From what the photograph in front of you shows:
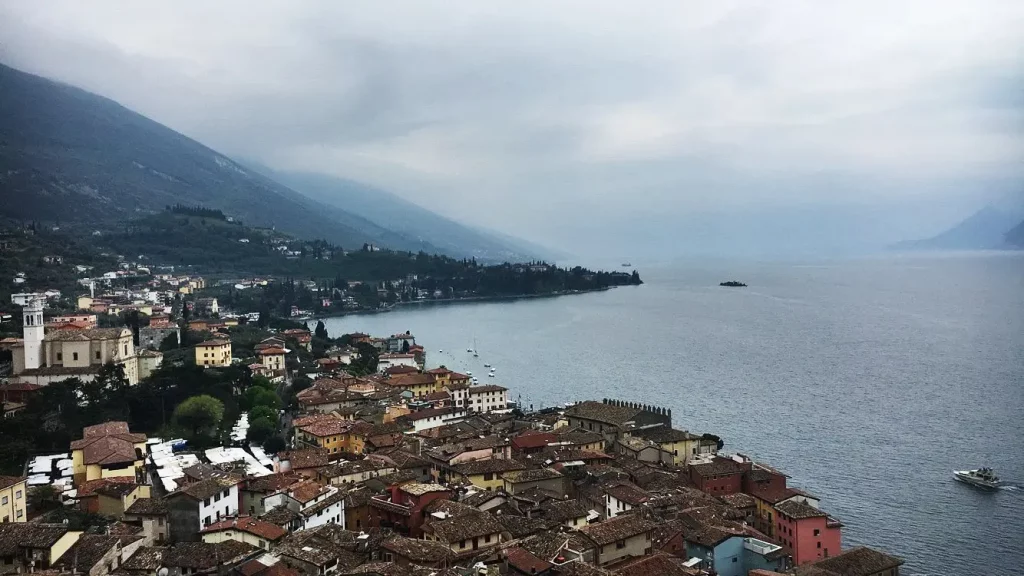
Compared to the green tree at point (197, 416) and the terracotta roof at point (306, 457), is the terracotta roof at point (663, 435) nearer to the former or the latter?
the terracotta roof at point (306, 457)

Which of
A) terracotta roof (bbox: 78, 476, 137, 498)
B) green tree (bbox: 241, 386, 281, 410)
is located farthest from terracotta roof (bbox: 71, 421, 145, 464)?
green tree (bbox: 241, 386, 281, 410)

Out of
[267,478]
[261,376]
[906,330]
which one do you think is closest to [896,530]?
[267,478]

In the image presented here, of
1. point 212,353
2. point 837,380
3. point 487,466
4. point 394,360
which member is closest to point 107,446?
point 487,466

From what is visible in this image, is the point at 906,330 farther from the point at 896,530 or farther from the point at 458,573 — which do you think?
the point at 458,573

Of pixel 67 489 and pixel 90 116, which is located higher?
pixel 90 116

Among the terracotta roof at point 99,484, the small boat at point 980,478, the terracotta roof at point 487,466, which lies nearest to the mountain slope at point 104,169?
the terracotta roof at point 99,484
